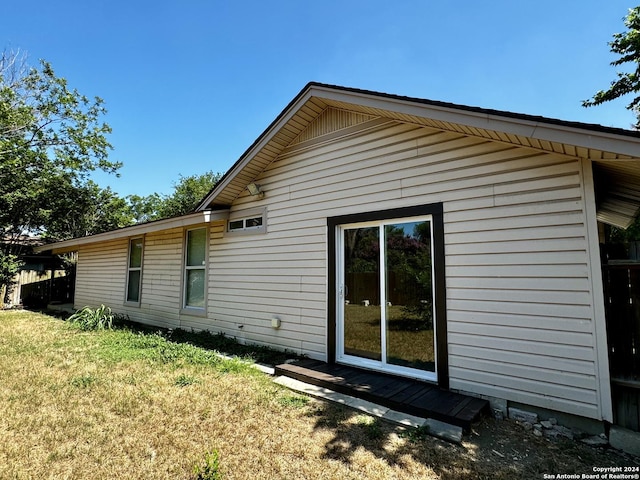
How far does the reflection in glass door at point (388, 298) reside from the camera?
4168 mm

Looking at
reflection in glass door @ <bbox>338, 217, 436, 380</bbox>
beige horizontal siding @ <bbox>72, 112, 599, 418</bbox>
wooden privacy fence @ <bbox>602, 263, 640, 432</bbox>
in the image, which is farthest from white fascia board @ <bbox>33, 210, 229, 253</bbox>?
wooden privacy fence @ <bbox>602, 263, 640, 432</bbox>

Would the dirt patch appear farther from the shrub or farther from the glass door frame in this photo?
the shrub

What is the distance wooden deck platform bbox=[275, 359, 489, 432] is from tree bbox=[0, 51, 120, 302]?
15951 millimetres

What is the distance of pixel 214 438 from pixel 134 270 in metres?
8.30

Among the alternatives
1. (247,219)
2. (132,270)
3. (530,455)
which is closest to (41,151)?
(132,270)

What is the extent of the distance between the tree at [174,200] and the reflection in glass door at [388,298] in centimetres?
2351

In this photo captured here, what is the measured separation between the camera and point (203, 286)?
7520 mm

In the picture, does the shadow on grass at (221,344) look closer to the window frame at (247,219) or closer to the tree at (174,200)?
the window frame at (247,219)

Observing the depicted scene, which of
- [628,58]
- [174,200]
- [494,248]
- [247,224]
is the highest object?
[628,58]

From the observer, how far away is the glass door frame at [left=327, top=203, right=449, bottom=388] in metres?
3.91

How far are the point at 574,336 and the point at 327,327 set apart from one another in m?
3.08

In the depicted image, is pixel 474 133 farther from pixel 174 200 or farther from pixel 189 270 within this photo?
pixel 174 200

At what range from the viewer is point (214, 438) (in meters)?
2.93

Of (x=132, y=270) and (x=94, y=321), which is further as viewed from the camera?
(x=132, y=270)
